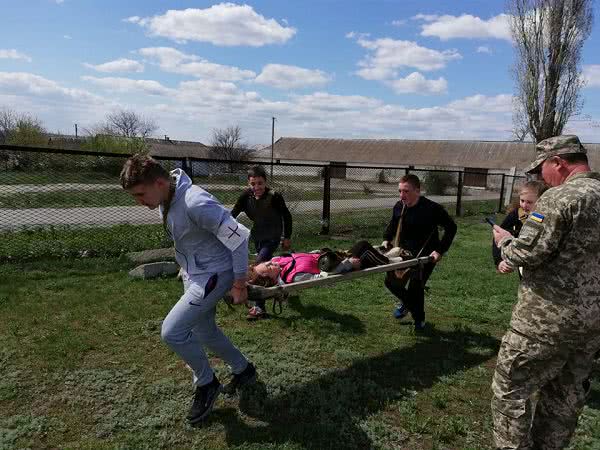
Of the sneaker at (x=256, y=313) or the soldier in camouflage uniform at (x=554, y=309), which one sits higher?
the soldier in camouflage uniform at (x=554, y=309)

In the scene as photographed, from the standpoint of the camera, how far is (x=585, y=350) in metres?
2.55

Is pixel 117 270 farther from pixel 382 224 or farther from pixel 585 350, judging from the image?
pixel 382 224

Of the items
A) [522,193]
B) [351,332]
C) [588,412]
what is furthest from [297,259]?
Result: [588,412]

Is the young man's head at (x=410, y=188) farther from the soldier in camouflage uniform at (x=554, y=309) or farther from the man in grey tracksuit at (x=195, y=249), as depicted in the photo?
the man in grey tracksuit at (x=195, y=249)

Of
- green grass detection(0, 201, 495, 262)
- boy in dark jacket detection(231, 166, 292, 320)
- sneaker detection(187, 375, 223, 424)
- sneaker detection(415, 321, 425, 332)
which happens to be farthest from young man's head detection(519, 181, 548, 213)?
green grass detection(0, 201, 495, 262)

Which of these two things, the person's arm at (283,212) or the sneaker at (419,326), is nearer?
the sneaker at (419,326)

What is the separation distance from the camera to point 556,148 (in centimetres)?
256

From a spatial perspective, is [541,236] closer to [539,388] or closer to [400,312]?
[539,388]

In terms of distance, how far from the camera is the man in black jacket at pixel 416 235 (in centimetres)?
494

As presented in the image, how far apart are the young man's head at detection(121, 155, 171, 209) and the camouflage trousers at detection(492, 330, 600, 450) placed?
2.19 m

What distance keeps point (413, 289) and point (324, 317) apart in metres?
1.08

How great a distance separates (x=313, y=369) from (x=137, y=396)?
1449 millimetres

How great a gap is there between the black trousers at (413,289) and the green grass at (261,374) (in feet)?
0.84

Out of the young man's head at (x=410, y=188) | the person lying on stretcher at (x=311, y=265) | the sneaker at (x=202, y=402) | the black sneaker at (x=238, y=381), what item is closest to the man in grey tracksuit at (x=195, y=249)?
the sneaker at (x=202, y=402)
